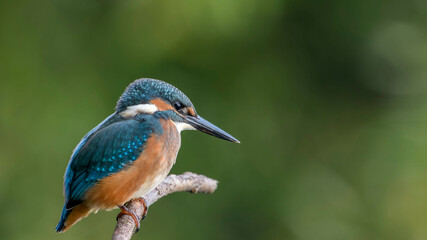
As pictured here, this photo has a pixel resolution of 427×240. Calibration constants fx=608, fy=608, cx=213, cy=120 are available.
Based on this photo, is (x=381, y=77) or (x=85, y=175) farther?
(x=381, y=77)

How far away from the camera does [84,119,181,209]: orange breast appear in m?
2.06

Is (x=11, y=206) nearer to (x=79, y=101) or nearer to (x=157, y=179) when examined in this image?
(x=79, y=101)

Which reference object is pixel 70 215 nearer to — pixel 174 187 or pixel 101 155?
pixel 101 155

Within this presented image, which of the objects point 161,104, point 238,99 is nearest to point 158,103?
point 161,104

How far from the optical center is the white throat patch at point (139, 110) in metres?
2.22

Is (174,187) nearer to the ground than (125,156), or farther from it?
nearer to the ground

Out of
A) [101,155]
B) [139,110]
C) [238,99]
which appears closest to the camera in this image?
[101,155]

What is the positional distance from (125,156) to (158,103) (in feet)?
0.90

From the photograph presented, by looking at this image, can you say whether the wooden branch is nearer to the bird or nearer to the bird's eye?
the bird

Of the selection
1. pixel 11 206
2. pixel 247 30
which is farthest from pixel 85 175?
pixel 247 30

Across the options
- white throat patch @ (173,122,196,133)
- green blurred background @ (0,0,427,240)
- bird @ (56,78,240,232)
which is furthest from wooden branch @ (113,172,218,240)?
green blurred background @ (0,0,427,240)

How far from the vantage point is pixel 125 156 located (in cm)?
209

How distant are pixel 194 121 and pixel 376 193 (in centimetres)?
167

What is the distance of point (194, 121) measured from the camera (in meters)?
2.32
